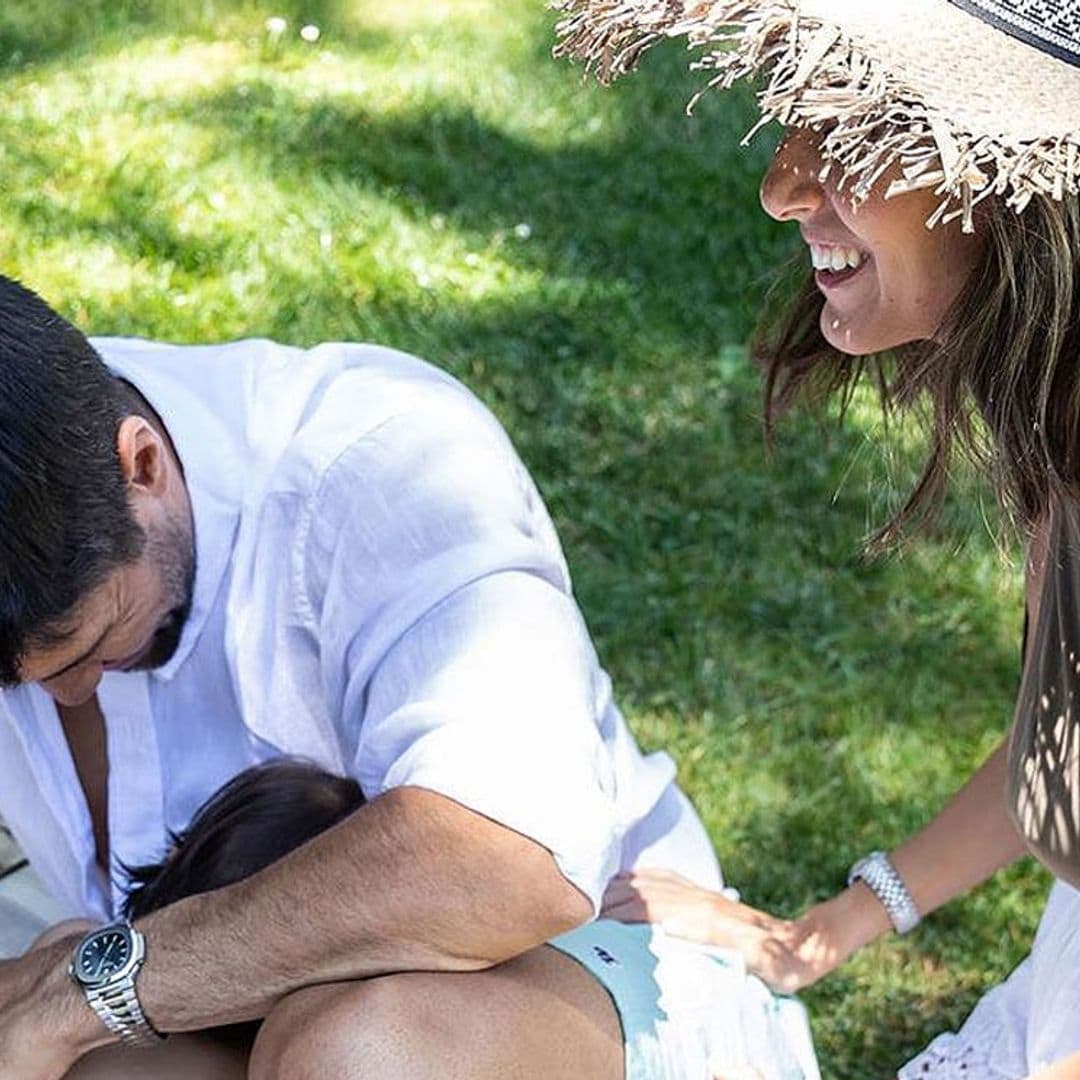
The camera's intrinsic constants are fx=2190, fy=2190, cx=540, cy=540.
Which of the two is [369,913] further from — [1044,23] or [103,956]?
[1044,23]

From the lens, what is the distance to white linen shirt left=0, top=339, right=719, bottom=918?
2066 mm

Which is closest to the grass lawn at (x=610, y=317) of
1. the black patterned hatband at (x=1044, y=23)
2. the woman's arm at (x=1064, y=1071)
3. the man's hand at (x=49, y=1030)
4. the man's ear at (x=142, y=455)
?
the woman's arm at (x=1064, y=1071)

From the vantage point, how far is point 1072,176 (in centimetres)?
158

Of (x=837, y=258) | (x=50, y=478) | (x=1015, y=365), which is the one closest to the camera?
(x=1015, y=365)

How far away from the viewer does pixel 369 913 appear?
2037 millimetres

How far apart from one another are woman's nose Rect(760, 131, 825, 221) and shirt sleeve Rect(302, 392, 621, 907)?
49 cm

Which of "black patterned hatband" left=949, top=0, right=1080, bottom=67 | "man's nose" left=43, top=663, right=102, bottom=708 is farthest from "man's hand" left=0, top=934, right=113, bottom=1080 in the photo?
"black patterned hatband" left=949, top=0, right=1080, bottom=67

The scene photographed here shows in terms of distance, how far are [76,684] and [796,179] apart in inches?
36.2

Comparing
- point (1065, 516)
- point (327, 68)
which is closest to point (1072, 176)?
point (1065, 516)

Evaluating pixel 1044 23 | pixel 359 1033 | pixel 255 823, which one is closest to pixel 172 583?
pixel 255 823

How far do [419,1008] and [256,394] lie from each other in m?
0.68

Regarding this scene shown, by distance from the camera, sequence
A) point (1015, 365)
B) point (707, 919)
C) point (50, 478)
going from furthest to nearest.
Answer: point (707, 919) < point (50, 478) < point (1015, 365)

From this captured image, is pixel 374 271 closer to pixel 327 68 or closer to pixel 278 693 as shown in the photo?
pixel 327 68

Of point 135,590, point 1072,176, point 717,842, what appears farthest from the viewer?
point 717,842
